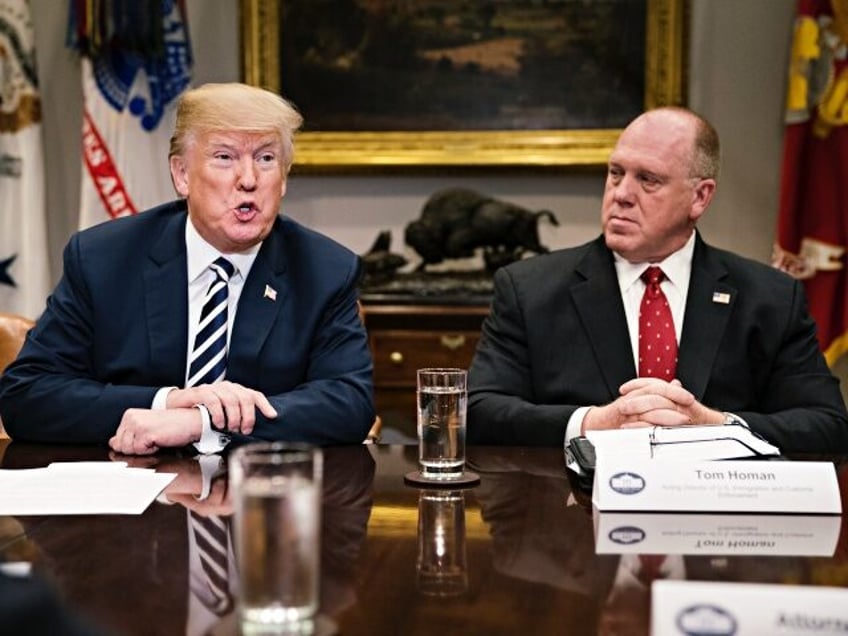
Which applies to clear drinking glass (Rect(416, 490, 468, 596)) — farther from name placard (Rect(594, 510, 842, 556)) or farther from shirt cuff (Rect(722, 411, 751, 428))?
shirt cuff (Rect(722, 411, 751, 428))

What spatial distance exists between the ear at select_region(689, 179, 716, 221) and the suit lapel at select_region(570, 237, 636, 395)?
0.83 feet

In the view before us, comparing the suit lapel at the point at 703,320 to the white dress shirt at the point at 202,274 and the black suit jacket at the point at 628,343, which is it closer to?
the black suit jacket at the point at 628,343

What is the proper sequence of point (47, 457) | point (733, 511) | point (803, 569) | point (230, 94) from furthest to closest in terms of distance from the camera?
point (230, 94) → point (47, 457) → point (733, 511) → point (803, 569)

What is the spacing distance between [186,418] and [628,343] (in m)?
1.10

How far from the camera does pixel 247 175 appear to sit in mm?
2664

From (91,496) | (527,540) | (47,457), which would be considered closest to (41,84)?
(47,457)

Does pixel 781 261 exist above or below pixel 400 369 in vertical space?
above

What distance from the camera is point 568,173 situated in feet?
16.9

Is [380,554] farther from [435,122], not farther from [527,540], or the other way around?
[435,122]

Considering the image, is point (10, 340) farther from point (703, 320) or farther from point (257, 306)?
point (703, 320)

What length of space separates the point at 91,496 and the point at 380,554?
0.58m

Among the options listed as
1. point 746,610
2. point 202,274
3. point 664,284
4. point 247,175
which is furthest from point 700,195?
point 746,610

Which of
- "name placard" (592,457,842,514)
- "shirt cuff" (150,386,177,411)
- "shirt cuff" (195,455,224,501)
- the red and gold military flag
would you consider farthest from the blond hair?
the red and gold military flag

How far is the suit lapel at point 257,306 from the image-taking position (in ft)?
8.52
